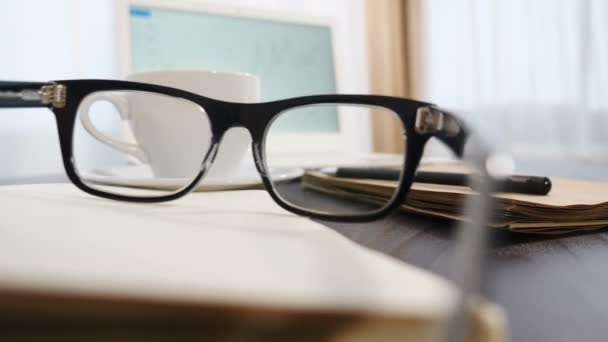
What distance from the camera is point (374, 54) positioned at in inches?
54.1

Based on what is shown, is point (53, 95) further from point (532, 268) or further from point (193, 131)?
point (532, 268)

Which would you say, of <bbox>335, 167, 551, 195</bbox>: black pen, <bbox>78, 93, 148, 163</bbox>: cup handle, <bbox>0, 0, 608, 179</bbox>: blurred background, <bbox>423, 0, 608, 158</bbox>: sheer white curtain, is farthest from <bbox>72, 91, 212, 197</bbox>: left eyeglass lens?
<bbox>423, 0, 608, 158</bbox>: sheer white curtain

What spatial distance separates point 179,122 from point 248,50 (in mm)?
544

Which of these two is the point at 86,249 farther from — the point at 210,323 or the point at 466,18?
the point at 466,18

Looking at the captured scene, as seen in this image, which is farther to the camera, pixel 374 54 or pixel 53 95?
pixel 374 54

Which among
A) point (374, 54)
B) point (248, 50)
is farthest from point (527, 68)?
point (248, 50)

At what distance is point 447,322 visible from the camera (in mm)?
83

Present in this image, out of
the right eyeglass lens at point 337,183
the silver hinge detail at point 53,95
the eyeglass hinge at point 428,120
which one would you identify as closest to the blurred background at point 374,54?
the right eyeglass lens at point 337,183

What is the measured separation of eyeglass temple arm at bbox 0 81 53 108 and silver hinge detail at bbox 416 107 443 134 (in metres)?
0.25

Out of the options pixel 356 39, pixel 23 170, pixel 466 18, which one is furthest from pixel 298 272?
pixel 356 39

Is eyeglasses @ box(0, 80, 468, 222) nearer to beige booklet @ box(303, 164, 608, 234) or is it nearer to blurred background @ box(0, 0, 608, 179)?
beige booklet @ box(303, 164, 608, 234)

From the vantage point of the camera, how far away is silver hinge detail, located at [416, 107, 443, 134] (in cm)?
24

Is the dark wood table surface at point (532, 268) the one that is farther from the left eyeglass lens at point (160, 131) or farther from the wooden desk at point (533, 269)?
the left eyeglass lens at point (160, 131)

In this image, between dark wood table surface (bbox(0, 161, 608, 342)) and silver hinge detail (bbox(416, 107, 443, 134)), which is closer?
dark wood table surface (bbox(0, 161, 608, 342))
